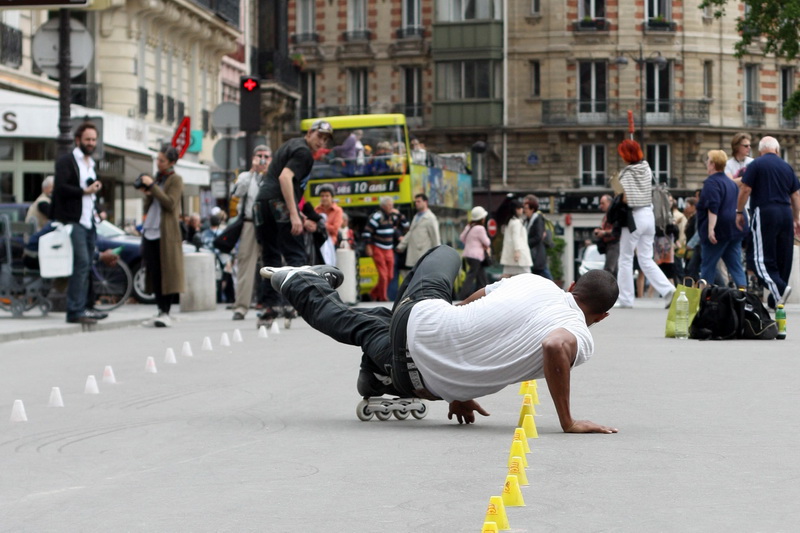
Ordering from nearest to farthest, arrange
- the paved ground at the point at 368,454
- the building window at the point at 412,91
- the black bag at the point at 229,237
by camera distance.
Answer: the paved ground at the point at 368,454
the black bag at the point at 229,237
the building window at the point at 412,91

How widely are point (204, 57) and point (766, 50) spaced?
1940 centimetres

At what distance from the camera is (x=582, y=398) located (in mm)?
9469

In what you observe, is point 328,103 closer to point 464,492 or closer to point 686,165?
point 686,165

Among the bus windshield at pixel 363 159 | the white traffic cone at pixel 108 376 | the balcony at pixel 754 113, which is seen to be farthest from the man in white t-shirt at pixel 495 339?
the balcony at pixel 754 113

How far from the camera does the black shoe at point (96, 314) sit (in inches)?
697

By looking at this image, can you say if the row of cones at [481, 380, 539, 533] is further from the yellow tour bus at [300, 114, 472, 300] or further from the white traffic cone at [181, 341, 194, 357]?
the yellow tour bus at [300, 114, 472, 300]

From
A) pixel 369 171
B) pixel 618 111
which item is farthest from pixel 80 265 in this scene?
pixel 618 111

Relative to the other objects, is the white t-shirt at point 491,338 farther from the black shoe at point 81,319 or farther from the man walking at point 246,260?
the man walking at point 246,260

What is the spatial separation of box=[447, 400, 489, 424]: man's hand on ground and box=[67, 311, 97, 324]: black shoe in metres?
9.68

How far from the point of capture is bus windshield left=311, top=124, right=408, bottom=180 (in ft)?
106

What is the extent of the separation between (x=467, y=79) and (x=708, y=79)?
32.4 ft

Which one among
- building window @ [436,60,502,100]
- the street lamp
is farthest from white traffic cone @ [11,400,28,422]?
building window @ [436,60,502,100]

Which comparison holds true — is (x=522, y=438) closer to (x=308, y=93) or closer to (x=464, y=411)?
(x=464, y=411)

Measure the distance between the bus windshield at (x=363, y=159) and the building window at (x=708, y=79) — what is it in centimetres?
3577
